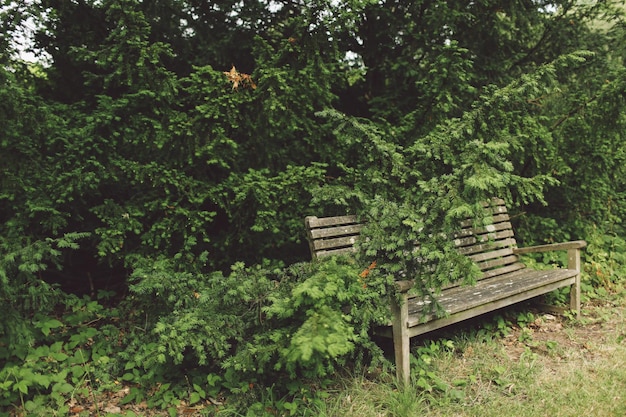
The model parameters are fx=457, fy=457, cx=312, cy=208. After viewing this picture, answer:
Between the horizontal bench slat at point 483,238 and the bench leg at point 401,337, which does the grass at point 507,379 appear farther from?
the horizontal bench slat at point 483,238

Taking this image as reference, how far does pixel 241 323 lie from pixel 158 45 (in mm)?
2173

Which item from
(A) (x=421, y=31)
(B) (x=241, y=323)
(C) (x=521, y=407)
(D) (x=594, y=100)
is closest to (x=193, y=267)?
(B) (x=241, y=323)

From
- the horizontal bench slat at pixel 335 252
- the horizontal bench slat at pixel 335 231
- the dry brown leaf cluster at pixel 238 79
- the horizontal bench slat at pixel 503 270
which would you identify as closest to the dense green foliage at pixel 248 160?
the dry brown leaf cluster at pixel 238 79

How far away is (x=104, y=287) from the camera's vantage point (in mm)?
4422

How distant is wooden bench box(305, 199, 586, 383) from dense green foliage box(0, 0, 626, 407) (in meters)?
0.20

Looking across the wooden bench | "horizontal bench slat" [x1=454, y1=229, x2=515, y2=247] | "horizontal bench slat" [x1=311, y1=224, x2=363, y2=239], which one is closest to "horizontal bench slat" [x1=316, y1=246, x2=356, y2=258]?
the wooden bench

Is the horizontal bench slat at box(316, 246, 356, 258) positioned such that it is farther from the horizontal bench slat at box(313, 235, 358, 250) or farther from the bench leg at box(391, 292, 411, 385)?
the bench leg at box(391, 292, 411, 385)

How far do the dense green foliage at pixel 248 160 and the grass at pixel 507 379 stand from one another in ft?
1.05

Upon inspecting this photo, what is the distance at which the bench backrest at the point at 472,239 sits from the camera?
3.49 m

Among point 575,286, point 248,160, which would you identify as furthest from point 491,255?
point 248,160

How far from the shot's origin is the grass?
2850 mm

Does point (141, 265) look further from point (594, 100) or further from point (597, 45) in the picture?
point (597, 45)

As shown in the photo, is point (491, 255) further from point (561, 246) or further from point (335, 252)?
point (335, 252)

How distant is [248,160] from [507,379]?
275 centimetres
